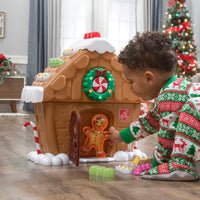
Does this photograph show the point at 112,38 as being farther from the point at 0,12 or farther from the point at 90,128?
the point at 90,128

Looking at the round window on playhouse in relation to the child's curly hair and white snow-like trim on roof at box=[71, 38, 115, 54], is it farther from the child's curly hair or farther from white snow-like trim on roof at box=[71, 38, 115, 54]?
the child's curly hair

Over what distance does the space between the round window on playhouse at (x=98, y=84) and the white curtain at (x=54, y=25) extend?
3.62 metres

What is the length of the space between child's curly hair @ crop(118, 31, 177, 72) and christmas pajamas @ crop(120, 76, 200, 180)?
0.07 m

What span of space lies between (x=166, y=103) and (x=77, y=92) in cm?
43

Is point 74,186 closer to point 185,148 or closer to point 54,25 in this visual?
point 185,148

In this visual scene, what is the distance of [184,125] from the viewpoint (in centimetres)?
110

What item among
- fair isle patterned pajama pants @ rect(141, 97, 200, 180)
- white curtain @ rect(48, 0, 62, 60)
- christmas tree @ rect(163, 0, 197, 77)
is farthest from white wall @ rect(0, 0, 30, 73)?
fair isle patterned pajama pants @ rect(141, 97, 200, 180)

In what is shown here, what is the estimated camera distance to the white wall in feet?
16.6

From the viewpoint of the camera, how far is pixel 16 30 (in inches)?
201

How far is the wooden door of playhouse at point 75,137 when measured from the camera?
1309 millimetres

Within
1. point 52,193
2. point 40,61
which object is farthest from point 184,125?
point 40,61

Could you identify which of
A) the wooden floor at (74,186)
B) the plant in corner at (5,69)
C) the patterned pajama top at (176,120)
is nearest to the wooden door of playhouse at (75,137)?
the wooden floor at (74,186)

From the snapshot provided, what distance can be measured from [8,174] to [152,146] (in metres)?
1.00

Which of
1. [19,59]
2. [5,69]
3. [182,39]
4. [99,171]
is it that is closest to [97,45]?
[99,171]
